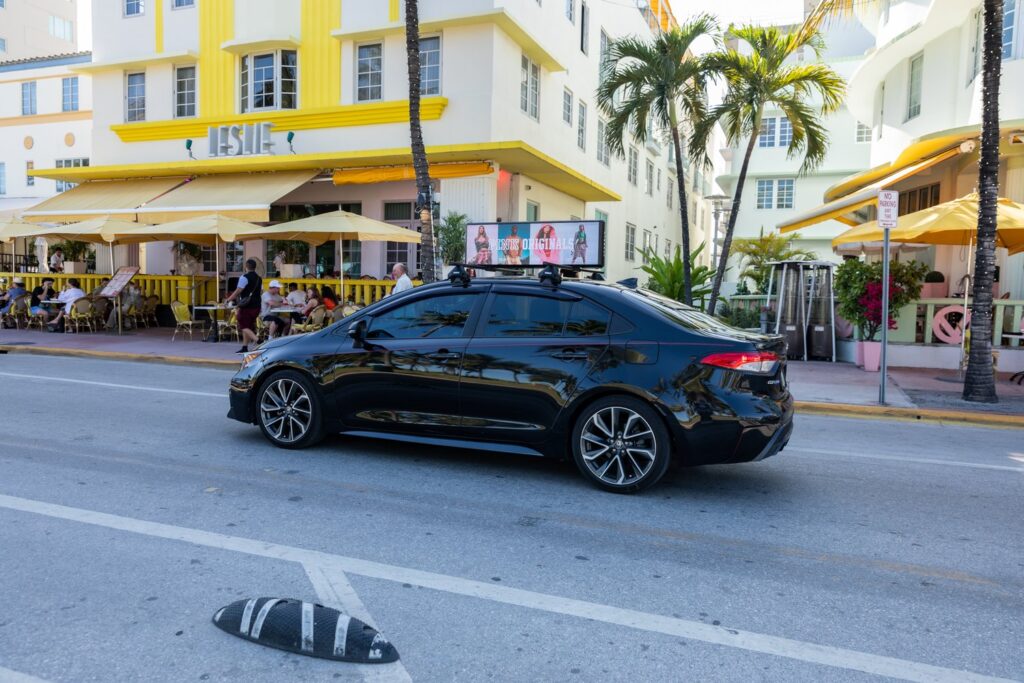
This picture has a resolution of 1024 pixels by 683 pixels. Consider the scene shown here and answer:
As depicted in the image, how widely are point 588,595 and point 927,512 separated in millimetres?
2902

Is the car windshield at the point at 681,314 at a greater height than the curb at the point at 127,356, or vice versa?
the car windshield at the point at 681,314

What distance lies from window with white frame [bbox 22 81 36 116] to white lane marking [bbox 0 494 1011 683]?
36.8 m

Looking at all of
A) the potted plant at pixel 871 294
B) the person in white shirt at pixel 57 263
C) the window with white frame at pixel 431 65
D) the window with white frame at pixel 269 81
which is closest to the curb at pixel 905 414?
the potted plant at pixel 871 294

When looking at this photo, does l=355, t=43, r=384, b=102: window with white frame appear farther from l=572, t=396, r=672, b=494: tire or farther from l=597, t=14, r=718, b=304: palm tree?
l=572, t=396, r=672, b=494: tire

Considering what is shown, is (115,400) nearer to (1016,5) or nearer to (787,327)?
(787,327)

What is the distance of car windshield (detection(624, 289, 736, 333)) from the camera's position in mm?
5570

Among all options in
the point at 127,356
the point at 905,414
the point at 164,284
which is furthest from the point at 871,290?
the point at 164,284

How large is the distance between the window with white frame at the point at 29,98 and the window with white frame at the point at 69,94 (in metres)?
1.84

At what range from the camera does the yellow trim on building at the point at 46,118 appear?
108 ft

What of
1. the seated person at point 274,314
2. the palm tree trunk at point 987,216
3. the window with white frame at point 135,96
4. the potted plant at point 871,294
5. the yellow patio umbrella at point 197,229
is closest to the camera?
the palm tree trunk at point 987,216

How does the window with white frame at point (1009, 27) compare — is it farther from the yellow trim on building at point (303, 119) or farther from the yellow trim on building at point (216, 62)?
the yellow trim on building at point (216, 62)

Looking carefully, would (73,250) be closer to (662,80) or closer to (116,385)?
(116,385)

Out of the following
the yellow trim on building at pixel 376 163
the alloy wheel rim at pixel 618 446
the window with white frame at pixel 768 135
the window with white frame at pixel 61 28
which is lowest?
the alloy wheel rim at pixel 618 446

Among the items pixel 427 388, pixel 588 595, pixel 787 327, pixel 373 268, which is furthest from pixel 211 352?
pixel 588 595
